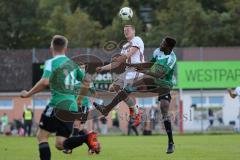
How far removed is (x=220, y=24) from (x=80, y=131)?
52.6 meters

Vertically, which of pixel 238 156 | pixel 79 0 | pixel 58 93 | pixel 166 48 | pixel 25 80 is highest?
pixel 79 0

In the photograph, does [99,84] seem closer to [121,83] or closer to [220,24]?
[121,83]

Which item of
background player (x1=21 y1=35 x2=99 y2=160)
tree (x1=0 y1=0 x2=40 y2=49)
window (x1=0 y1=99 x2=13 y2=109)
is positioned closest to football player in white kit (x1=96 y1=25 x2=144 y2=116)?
background player (x1=21 y1=35 x2=99 y2=160)

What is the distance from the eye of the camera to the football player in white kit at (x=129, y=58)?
16.8 m

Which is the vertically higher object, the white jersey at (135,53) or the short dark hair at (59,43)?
the white jersey at (135,53)

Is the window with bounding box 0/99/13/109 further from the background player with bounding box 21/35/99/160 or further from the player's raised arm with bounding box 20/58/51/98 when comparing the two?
the player's raised arm with bounding box 20/58/51/98

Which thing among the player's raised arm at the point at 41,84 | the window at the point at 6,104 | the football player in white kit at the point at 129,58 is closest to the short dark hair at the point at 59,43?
the player's raised arm at the point at 41,84

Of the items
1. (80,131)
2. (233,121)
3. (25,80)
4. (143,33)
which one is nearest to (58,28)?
(143,33)

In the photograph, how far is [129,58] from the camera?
55.7ft

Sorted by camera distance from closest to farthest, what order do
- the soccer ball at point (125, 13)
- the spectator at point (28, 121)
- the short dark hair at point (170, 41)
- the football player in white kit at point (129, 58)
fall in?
the short dark hair at point (170, 41)
the football player in white kit at point (129, 58)
the soccer ball at point (125, 13)
the spectator at point (28, 121)

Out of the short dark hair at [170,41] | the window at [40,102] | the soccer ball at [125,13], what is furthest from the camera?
the window at [40,102]

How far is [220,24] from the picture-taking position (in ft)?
228

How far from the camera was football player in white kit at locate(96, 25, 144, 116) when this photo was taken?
1678cm

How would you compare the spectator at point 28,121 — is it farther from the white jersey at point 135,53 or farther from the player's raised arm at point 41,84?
the player's raised arm at point 41,84
